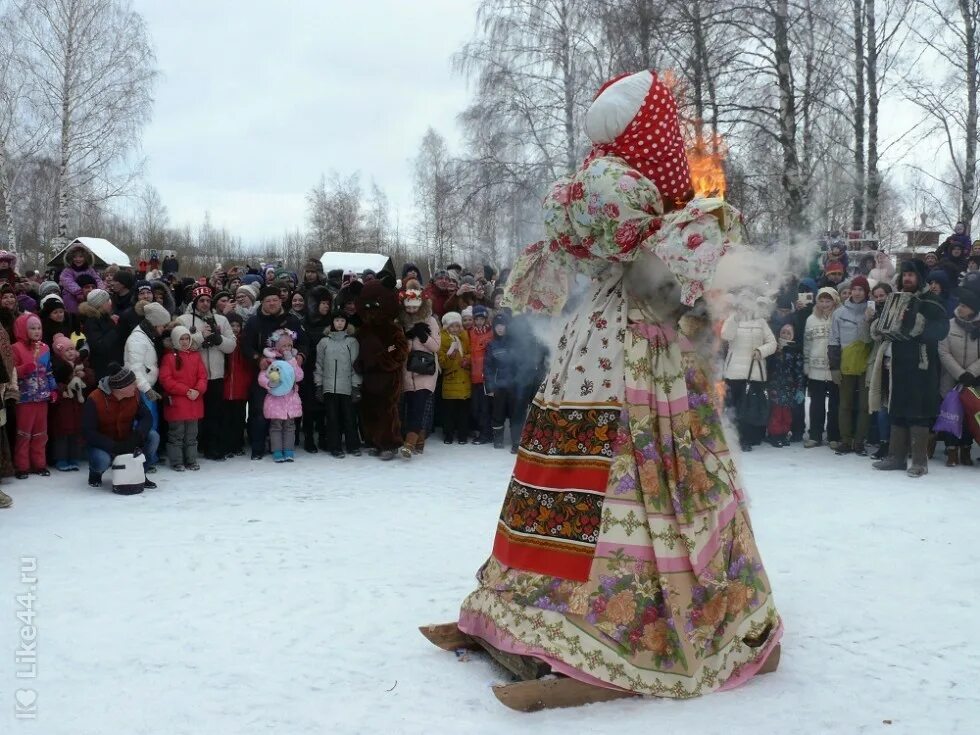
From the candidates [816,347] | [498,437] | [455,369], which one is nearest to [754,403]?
[816,347]

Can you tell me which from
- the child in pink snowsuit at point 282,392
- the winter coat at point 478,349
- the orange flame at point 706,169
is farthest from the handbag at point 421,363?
the orange flame at point 706,169

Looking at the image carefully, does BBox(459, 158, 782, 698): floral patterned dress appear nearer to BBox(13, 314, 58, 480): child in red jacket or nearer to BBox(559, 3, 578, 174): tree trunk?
BBox(13, 314, 58, 480): child in red jacket

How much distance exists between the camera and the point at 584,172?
3408mm

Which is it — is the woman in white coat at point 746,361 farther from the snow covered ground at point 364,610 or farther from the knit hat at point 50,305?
the knit hat at point 50,305

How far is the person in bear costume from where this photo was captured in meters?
8.42

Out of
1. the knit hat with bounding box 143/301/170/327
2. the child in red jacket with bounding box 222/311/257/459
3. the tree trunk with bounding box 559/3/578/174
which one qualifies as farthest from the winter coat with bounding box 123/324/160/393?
the tree trunk with bounding box 559/3/578/174

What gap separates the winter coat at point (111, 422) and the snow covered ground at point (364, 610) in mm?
413

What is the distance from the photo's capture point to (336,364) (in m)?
8.39

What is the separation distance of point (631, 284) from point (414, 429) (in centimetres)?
543

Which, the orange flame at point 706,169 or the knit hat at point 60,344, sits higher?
the orange flame at point 706,169

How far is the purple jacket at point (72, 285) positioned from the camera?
9.27 meters

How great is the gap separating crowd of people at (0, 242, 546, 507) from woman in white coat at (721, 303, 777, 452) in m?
1.98

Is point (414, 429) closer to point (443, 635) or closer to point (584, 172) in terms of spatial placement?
point (443, 635)

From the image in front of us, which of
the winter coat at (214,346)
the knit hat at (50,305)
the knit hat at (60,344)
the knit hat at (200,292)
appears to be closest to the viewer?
the knit hat at (60,344)
